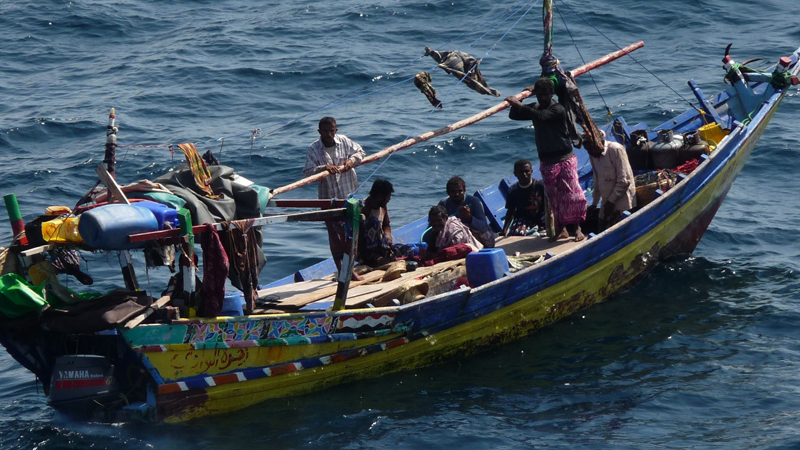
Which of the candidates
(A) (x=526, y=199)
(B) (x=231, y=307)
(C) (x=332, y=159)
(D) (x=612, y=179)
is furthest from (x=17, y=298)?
(D) (x=612, y=179)

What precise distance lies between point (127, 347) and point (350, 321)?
5.99 feet

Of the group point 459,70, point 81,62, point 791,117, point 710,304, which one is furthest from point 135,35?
point 710,304

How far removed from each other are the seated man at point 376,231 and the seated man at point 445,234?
401 millimetres

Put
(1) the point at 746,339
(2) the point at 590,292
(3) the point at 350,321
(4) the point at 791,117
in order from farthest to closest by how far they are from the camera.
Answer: (4) the point at 791,117 < (2) the point at 590,292 < (1) the point at 746,339 < (3) the point at 350,321

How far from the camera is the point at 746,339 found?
8867 millimetres

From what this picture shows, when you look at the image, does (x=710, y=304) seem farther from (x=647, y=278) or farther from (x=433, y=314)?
(x=433, y=314)

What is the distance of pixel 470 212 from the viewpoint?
973cm

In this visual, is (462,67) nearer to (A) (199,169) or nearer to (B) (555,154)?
(B) (555,154)

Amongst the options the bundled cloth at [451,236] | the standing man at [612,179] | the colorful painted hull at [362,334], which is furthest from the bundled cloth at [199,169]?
the standing man at [612,179]

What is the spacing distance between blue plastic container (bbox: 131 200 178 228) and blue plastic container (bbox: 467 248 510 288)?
285 cm

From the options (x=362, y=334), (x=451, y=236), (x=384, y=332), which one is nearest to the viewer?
(x=362, y=334)

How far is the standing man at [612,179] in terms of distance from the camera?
973cm

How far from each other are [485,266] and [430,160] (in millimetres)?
6856

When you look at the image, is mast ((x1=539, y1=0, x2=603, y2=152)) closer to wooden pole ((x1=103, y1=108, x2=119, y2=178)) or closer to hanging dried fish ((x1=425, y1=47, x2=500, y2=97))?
hanging dried fish ((x1=425, y1=47, x2=500, y2=97))
